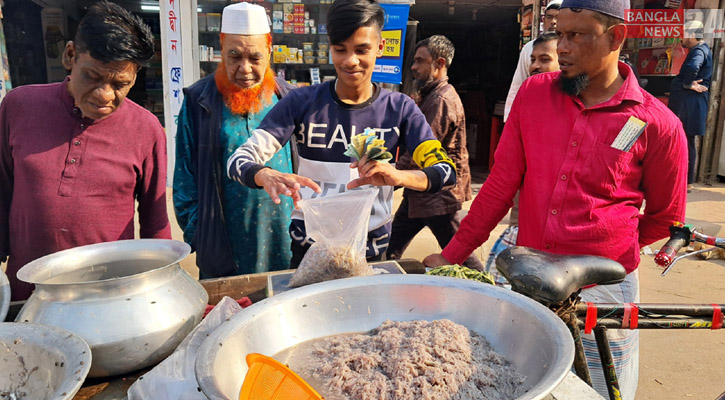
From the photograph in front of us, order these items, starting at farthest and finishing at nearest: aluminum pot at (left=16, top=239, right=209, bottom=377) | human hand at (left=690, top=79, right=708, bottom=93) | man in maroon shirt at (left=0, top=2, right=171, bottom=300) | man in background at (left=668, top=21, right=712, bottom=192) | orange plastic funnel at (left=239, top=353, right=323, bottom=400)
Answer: human hand at (left=690, top=79, right=708, bottom=93) → man in background at (left=668, top=21, right=712, bottom=192) → man in maroon shirt at (left=0, top=2, right=171, bottom=300) → aluminum pot at (left=16, top=239, right=209, bottom=377) → orange plastic funnel at (left=239, top=353, right=323, bottom=400)

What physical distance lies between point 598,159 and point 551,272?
0.63 meters

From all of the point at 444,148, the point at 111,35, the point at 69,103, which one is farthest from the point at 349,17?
the point at 444,148

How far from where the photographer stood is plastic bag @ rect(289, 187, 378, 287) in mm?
1599

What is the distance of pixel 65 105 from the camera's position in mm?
1829

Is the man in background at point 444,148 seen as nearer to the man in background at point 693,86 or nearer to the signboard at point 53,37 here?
the man in background at point 693,86

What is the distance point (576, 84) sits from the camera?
1808mm

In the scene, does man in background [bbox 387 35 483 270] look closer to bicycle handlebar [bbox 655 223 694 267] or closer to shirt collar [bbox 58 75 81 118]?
bicycle handlebar [bbox 655 223 694 267]

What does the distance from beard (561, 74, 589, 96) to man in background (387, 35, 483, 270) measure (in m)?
1.68

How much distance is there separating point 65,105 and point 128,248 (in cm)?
73

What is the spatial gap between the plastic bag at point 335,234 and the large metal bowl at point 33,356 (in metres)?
0.72

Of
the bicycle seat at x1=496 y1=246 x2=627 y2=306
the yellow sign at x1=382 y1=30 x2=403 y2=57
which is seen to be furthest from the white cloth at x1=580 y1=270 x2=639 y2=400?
the yellow sign at x1=382 y1=30 x2=403 y2=57

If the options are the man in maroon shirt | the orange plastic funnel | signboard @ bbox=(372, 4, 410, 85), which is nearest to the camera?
the orange plastic funnel

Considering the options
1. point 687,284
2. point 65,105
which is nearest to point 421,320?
point 65,105

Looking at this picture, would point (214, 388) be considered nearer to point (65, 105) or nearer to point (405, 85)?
point (65, 105)
